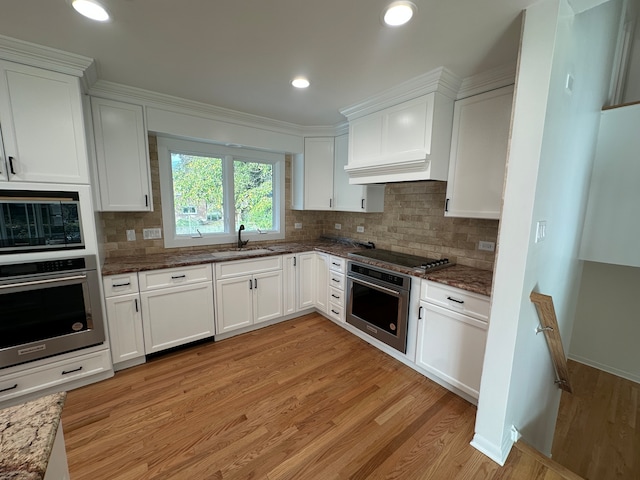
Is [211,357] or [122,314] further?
[211,357]

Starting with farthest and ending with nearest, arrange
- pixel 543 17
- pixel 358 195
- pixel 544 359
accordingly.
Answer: pixel 358 195
pixel 544 359
pixel 543 17

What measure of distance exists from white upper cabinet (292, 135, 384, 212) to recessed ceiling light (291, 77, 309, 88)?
1.15 m

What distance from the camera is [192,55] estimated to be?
180 cm

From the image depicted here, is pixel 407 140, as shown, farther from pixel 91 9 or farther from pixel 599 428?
pixel 599 428

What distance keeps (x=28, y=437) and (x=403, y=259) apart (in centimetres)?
255

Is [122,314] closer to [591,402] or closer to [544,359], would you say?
[544,359]

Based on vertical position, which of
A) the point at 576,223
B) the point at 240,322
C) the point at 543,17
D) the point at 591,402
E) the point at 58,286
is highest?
the point at 543,17

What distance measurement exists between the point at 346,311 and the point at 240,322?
1.15m

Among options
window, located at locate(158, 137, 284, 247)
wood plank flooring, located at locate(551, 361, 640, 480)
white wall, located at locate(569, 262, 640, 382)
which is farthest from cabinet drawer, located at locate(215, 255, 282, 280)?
white wall, located at locate(569, 262, 640, 382)

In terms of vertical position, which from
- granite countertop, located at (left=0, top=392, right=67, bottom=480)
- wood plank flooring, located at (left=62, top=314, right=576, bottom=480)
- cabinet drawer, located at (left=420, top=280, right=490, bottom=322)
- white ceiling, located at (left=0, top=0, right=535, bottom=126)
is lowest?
wood plank flooring, located at (left=62, top=314, right=576, bottom=480)

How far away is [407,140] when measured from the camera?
2291mm

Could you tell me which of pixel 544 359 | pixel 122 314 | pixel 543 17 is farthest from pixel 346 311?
pixel 543 17

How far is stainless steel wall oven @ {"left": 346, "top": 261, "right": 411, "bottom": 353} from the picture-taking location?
7.76ft

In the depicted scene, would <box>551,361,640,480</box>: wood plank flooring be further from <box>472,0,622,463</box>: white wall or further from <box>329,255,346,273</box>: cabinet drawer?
<box>329,255,346,273</box>: cabinet drawer
